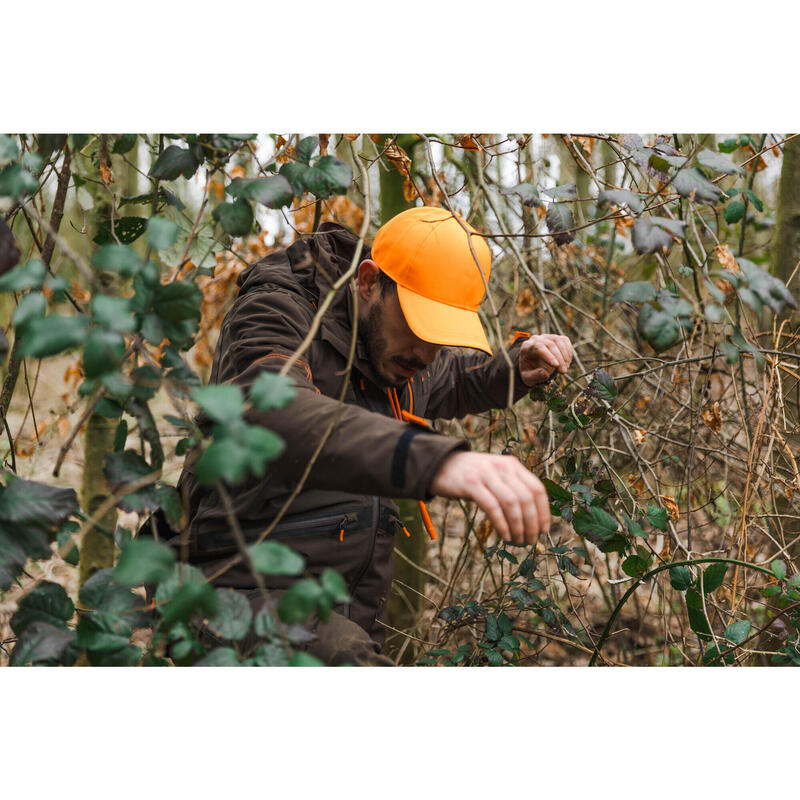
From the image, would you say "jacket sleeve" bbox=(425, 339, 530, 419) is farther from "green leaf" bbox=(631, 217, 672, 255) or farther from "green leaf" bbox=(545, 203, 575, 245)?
"green leaf" bbox=(631, 217, 672, 255)

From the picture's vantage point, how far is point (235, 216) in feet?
5.30

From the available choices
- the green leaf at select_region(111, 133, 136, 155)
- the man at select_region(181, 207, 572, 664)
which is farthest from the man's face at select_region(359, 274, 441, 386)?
the green leaf at select_region(111, 133, 136, 155)

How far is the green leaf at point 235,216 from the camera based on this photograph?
161 cm

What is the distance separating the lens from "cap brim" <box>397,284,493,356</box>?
6.87 feet

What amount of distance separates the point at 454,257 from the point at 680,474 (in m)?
1.85

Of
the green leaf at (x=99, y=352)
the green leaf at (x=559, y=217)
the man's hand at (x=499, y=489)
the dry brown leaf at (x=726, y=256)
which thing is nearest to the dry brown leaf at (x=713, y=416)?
the dry brown leaf at (x=726, y=256)

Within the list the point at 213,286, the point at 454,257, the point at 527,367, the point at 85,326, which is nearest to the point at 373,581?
the point at 527,367

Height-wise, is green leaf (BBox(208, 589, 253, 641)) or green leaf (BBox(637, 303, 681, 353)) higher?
green leaf (BBox(637, 303, 681, 353))

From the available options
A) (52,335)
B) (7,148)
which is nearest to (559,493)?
(52,335)

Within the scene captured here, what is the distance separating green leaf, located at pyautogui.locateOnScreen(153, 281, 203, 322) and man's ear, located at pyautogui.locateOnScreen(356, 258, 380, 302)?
920 mm

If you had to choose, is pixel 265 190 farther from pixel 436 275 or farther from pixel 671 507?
pixel 671 507

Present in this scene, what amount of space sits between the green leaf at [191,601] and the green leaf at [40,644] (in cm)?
33

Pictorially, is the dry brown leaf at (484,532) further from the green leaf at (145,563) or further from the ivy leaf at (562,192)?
the green leaf at (145,563)

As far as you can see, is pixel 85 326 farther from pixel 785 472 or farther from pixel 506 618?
pixel 785 472
